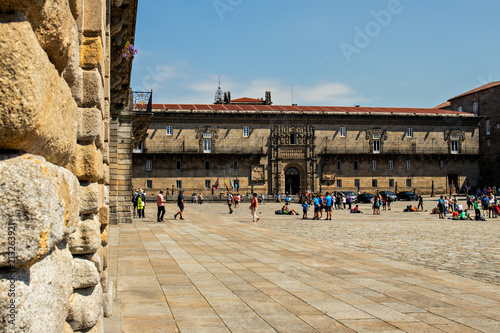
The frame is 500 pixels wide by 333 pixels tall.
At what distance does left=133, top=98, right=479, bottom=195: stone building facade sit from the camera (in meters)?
54.5

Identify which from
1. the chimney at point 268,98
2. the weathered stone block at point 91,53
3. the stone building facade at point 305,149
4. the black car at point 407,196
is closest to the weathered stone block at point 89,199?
the weathered stone block at point 91,53

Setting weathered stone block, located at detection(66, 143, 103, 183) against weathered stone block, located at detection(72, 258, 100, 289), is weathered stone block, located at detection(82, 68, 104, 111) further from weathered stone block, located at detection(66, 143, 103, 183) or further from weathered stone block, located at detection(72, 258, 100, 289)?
weathered stone block, located at detection(72, 258, 100, 289)

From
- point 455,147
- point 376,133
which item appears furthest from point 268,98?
point 455,147

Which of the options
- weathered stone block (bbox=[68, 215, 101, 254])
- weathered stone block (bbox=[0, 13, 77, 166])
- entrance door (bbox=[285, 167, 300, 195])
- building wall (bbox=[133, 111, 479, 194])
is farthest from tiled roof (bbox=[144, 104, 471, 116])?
weathered stone block (bbox=[0, 13, 77, 166])

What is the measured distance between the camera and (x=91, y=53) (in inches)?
138

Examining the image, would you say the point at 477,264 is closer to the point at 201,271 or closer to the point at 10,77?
the point at 201,271

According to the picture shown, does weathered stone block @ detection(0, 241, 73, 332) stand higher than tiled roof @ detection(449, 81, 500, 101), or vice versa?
tiled roof @ detection(449, 81, 500, 101)

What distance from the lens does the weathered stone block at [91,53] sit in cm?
346

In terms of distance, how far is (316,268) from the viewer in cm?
935

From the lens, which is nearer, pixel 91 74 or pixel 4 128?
pixel 4 128

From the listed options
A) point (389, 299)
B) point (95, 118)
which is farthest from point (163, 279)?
point (95, 118)

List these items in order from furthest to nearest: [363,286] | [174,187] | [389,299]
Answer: [174,187] → [363,286] → [389,299]

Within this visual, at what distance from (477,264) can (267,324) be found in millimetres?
6510

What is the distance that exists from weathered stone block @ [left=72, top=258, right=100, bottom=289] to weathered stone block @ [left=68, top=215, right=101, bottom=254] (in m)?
0.08
